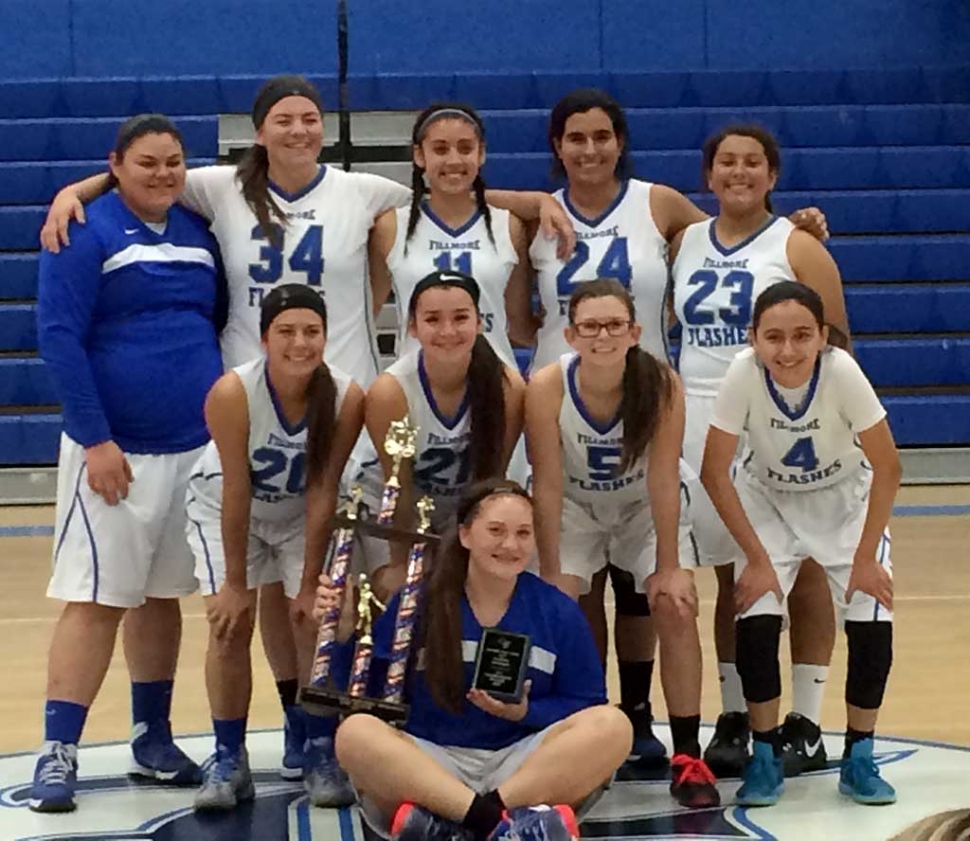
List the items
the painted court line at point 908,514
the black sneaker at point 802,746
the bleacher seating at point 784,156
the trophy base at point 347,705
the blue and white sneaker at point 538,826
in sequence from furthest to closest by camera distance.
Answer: the bleacher seating at point 784,156 → the painted court line at point 908,514 → the black sneaker at point 802,746 → the trophy base at point 347,705 → the blue and white sneaker at point 538,826

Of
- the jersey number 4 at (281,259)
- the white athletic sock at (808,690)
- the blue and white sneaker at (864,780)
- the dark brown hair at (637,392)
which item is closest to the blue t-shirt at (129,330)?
the jersey number 4 at (281,259)

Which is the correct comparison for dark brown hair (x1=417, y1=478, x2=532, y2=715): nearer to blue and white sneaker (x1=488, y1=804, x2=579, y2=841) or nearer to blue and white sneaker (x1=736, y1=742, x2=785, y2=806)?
blue and white sneaker (x1=488, y1=804, x2=579, y2=841)

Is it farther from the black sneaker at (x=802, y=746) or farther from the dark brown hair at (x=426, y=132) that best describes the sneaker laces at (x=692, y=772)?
the dark brown hair at (x=426, y=132)

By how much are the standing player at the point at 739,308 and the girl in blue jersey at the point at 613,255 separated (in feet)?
0.25

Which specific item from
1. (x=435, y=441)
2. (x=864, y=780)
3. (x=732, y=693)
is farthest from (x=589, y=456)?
(x=864, y=780)

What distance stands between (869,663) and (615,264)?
3.58 feet

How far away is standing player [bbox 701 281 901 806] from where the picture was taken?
3643 mm

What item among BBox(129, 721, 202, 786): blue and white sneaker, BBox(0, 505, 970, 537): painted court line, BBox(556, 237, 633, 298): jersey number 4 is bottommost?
BBox(129, 721, 202, 786): blue and white sneaker

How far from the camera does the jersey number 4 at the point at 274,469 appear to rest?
3.69 metres

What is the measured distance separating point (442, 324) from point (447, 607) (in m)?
0.60

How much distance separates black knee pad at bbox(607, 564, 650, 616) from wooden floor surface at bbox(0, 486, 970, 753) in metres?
0.49

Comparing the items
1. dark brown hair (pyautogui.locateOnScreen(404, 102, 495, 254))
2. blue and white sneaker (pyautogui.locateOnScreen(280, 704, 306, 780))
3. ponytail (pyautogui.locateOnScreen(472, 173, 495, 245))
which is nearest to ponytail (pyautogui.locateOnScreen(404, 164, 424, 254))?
dark brown hair (pyautogui.locateOnScreen(404, 102, 495, 254))

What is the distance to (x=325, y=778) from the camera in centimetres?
372

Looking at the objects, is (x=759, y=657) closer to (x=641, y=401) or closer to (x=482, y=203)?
(x=641, y=401)
